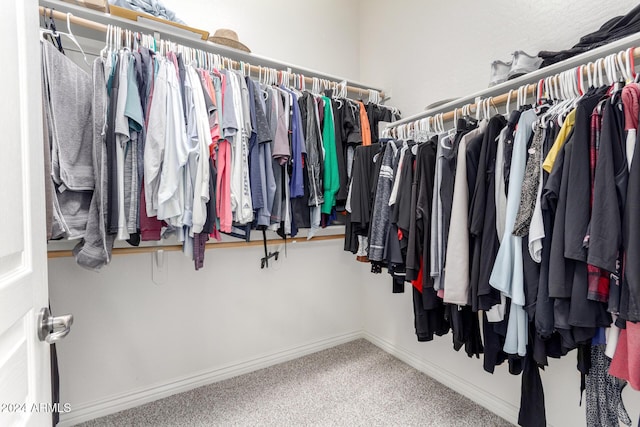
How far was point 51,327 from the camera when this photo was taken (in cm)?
62

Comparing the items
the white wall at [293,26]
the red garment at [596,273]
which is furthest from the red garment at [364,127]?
the red garment at [596,273]

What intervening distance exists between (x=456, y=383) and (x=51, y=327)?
6.53 feet

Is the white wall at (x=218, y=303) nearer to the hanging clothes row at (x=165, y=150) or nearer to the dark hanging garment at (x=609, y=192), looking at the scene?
the hanging clothes row at (x=165, y=150)

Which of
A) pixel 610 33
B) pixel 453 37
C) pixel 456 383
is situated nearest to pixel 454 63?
pixel 453 37

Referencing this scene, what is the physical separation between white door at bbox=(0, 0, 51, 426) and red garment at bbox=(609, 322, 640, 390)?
1306 mm

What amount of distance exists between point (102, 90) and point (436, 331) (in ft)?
5.90

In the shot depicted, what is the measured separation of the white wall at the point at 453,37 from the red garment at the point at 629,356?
4.19 ft

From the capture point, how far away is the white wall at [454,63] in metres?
1.35

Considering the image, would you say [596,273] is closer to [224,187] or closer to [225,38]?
[224,187]

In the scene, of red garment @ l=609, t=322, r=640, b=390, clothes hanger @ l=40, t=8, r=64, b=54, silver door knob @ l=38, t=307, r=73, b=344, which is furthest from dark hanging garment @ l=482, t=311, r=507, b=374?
clothes hanger @ l=40, t=8, r=64, b=54

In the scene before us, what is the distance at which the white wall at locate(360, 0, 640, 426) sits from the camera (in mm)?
1346

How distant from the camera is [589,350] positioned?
0.95 meters

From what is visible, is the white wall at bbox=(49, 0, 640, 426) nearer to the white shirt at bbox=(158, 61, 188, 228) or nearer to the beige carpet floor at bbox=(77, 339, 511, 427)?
the beige carpet floor at bbox=(77, 339, 511, 427)

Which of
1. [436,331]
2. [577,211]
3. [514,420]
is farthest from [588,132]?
[514,420]
